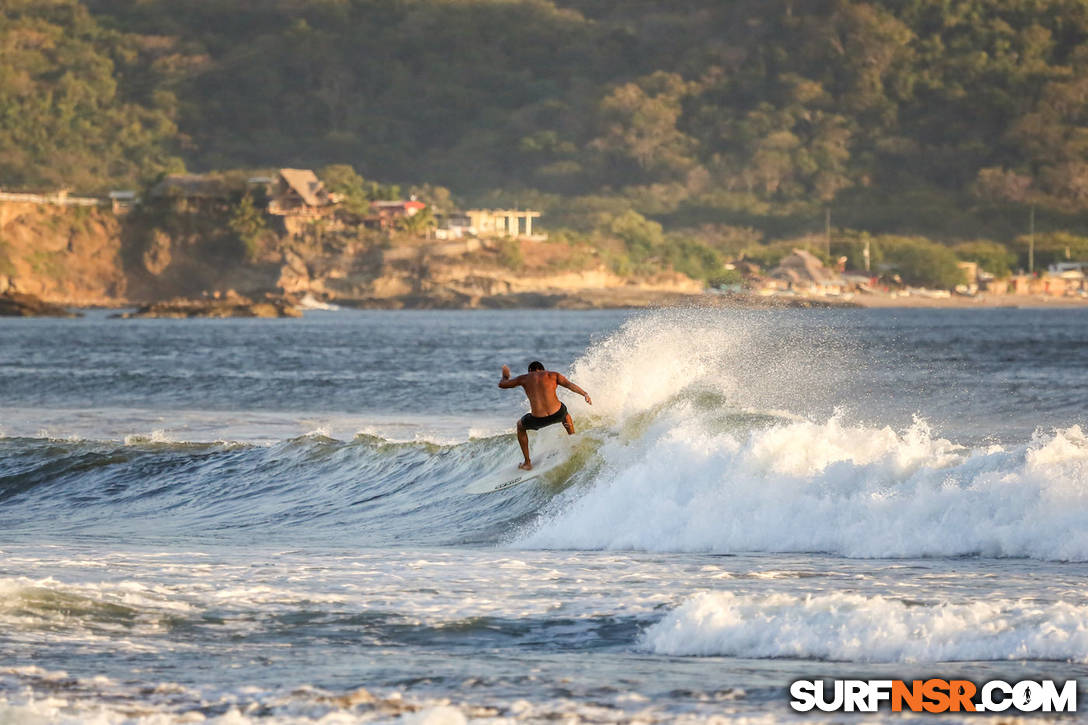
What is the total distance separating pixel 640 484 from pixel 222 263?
154595 millimetres

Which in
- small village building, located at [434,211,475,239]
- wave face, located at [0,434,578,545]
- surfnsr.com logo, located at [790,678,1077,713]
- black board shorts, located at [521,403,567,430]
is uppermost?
small village building, located at [434,211,475,239]

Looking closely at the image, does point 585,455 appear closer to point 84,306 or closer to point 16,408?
point 16,408

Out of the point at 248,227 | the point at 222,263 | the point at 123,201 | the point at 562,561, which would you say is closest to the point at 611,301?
the point at 248,227

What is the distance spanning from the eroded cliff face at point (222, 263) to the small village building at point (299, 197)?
20.8 feet

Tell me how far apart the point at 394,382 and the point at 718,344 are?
2463 centimetres

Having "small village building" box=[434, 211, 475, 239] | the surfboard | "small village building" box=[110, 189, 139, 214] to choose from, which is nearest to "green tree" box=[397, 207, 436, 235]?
"small village building" box=[434, 211, 475, 239]

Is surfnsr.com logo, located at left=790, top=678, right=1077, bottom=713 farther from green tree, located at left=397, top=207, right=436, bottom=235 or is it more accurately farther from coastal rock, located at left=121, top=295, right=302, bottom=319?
green tree, located at left=397, top=207, right=436, bottom=235

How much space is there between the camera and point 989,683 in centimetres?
993

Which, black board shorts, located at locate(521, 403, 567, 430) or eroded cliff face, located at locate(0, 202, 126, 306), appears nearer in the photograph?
black board shorts, located at locate(521, 403, 567, 430)

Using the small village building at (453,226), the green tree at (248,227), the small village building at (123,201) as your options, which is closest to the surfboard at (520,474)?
the green tree at (248,227)

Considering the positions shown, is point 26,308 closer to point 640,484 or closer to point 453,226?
point 453,226

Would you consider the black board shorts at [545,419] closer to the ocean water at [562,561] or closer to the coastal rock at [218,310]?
the ocean water at [562,561]

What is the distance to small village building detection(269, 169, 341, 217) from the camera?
564 ft

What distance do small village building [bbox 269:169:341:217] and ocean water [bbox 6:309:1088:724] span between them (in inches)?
5678
